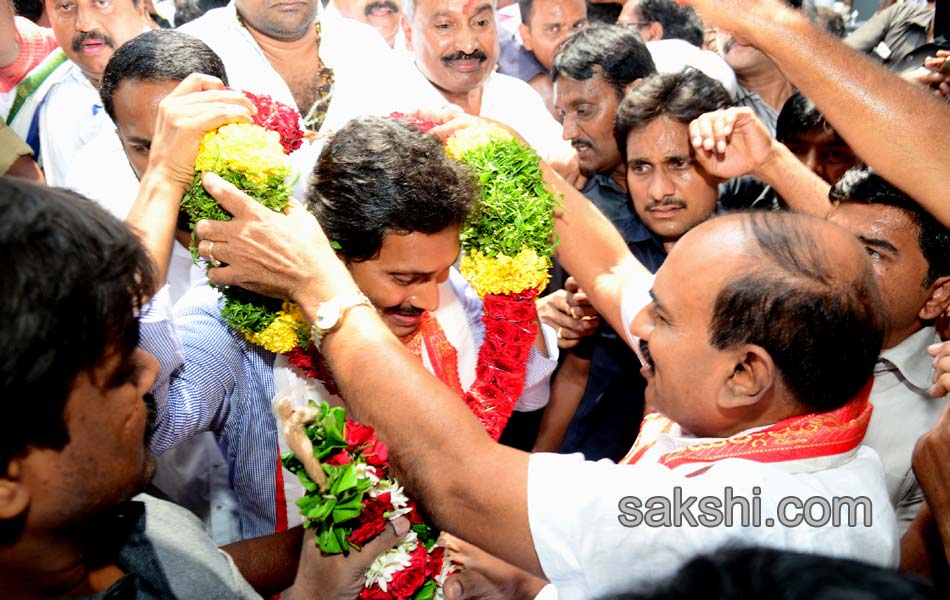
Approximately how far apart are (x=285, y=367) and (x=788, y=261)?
5.52 feet

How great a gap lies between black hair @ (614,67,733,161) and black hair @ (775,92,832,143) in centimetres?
45

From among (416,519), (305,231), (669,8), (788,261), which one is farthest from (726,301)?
(669,8)

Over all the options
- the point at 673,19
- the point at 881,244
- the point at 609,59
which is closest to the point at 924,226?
the point at 881,244

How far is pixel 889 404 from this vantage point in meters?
2.81

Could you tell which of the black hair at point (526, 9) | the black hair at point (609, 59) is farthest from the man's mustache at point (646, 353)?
the black hair at point (526, 9)

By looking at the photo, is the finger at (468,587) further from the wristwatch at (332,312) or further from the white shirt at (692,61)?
the white shirt at (692,61)

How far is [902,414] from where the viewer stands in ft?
9.15

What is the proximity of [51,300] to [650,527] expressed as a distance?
51.3 inches

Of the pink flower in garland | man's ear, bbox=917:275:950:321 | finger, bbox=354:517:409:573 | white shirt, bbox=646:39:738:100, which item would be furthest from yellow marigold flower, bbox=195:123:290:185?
white shirt, bbox=646:39:738:100

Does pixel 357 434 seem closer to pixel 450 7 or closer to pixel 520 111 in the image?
pixel 450 7

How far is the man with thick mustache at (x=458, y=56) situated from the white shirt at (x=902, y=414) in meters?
2.69

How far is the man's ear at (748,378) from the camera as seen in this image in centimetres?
204

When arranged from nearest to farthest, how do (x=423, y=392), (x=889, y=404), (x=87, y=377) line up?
(x=87, y=377), (x=423, y=392), (x=889, y=404)

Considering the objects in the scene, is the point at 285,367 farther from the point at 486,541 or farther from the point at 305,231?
the point at 486,541
